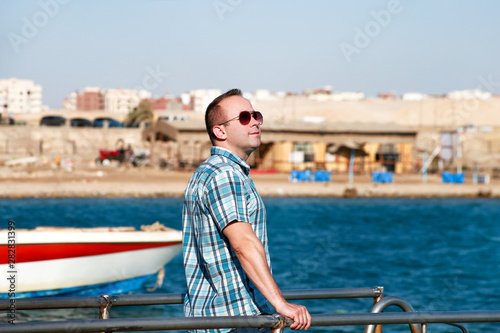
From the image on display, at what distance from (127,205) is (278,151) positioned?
17024 millimetres

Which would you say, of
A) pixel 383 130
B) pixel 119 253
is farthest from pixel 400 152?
pixel 119 253

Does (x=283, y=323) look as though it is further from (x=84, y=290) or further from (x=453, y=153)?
(x=453, y=153)

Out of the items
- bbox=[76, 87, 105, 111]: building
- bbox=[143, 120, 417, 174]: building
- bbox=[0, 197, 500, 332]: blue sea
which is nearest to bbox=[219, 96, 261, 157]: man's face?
bbox=[0, 197, 500, 332]: blue sea

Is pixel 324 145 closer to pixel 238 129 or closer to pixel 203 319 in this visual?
pixel 238 129

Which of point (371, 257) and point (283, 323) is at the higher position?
point (283, 323)

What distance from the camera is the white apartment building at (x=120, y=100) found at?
115394 mm

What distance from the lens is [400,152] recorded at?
56531 mm

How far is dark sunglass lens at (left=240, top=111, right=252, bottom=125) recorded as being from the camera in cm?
343

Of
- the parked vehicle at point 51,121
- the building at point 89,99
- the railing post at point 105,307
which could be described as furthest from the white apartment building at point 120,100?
the railing post at point 105,307

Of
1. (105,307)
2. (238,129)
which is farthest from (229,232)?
(105,307)

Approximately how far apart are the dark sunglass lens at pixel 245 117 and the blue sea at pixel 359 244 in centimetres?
1031

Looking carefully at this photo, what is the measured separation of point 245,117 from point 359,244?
1120 inches

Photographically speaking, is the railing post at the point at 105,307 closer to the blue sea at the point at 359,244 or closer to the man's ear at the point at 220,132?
the man's ear at the point at 220,132

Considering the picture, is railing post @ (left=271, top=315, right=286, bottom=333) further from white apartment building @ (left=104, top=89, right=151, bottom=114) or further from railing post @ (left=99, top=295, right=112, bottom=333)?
white apartment building @ (left=104, top=89, right=151, bottom=114)
